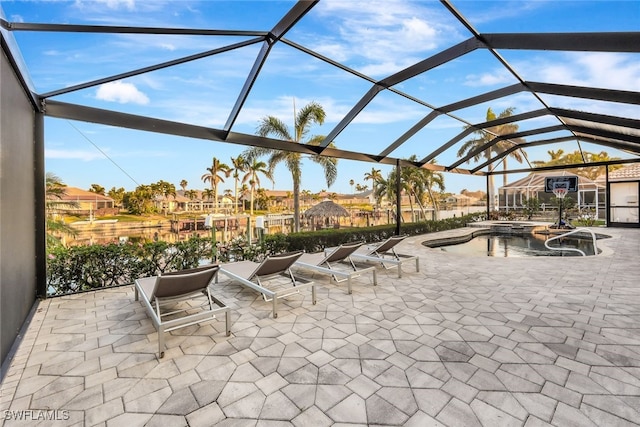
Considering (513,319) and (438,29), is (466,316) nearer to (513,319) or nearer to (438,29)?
(513,319)

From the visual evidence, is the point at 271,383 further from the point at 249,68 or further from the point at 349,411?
the point at 249,68

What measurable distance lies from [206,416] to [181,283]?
5.98ft

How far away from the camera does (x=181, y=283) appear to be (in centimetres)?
363

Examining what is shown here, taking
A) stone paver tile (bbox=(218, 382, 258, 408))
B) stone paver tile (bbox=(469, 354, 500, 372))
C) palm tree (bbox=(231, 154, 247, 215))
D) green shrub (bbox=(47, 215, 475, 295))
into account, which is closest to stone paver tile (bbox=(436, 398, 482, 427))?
stone paver tile (bbox=(469, 354, 500, 372))

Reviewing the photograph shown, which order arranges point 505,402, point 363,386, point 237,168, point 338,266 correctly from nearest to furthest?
1. point 505,402
2. point 363,386
3. point 338,266
4. point 237,168

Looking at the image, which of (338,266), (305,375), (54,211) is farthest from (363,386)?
(54,211)

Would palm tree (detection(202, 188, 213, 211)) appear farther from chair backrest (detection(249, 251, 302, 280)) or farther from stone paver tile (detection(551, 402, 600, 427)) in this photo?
stone paver tile (detection(551, 402, 600, 427))

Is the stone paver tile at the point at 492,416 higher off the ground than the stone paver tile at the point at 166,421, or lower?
higher

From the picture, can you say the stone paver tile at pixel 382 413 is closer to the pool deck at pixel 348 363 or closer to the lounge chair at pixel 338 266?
the pool deck at pixel 348 363

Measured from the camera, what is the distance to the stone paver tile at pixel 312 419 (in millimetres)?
2088

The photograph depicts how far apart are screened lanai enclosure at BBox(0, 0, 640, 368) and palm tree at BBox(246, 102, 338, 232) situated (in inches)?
111

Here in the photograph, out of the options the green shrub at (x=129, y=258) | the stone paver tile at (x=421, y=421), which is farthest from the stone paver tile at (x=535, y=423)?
the green shrub at (x=129, y=258)

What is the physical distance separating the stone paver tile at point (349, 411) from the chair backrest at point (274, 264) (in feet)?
8.50

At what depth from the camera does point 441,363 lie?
2.87m
